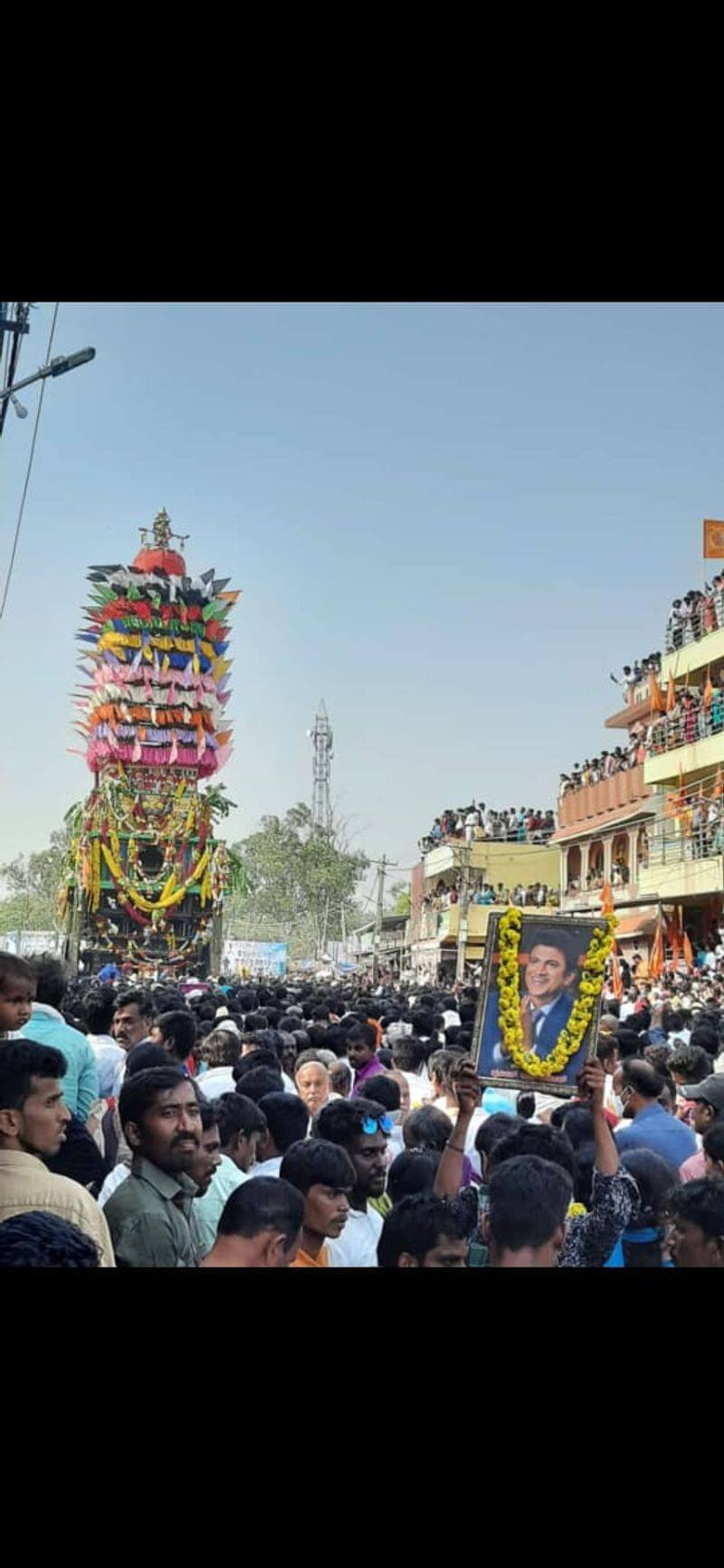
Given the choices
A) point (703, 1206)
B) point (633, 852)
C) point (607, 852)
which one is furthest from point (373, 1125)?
point (607, 852)

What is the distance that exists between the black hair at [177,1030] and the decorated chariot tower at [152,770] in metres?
24.3

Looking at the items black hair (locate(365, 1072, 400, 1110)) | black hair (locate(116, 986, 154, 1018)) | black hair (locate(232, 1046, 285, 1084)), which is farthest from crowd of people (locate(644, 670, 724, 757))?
black hair (locate(365, 1072, 400, 1110))

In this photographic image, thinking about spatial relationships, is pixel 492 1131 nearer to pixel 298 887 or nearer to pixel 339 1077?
pixel 339 1077

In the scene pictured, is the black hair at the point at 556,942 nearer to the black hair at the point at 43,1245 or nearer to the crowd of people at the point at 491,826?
the black hair at the point at 43,1245

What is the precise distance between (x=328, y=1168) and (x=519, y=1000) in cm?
91

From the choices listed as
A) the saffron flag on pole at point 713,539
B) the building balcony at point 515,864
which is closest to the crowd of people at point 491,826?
the building balcony at point 515,864

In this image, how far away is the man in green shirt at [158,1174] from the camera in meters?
3.49

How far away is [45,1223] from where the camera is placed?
93.0 inches

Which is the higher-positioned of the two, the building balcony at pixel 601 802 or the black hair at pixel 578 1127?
the building balcony at pixel 601 802
